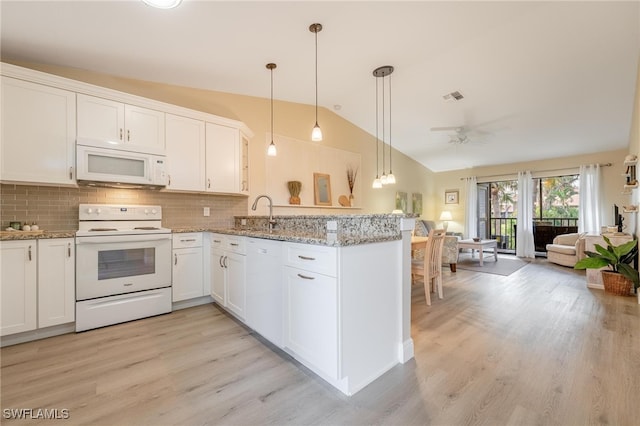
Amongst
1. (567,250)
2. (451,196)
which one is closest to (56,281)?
(567,250)

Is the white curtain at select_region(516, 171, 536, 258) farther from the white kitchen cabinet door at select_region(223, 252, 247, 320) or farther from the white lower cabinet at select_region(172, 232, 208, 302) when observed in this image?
the white lower cabinet at select_region(172, 232, 208, 302)

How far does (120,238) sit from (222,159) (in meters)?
1.49

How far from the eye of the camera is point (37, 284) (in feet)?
7.47

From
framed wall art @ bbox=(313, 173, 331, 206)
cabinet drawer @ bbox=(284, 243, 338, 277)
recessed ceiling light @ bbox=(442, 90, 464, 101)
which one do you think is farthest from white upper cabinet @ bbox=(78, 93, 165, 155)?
recessed ceiling light @ bbox=(442, 90, 464, 101)

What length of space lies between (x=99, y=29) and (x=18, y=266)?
6.95 ft

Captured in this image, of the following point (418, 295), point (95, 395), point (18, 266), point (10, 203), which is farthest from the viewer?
point (418, 295)

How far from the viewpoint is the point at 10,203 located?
255 cm

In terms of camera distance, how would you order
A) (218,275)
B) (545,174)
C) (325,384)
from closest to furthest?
(325,384)
(218,275)
(545,174)

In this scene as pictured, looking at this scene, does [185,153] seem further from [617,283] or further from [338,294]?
[617,283]

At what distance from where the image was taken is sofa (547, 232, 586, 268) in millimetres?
5267

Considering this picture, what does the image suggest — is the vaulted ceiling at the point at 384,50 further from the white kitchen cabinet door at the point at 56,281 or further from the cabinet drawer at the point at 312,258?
the cabinet drawer at the point at 312,258

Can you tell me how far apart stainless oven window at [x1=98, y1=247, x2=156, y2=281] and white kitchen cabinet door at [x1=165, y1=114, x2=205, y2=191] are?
82cm

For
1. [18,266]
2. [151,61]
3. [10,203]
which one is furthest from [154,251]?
[151,61]

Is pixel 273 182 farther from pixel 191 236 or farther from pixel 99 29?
pixel 99 29
